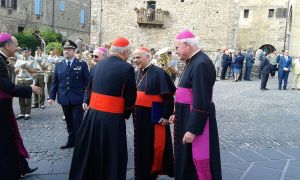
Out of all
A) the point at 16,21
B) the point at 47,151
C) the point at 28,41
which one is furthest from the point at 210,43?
the point at 47,151

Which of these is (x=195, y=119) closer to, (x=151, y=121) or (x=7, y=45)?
(x=151, y=121)

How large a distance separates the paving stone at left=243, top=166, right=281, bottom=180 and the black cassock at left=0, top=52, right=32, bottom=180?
10.3 ft

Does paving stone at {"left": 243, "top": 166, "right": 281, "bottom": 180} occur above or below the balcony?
below

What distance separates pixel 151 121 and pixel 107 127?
913 millimetres

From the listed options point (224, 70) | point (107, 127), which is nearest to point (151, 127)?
point (107, 127)

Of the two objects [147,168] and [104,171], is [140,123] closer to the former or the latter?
[147,168]

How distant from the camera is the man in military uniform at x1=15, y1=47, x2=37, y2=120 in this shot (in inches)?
372

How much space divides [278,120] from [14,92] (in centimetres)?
717

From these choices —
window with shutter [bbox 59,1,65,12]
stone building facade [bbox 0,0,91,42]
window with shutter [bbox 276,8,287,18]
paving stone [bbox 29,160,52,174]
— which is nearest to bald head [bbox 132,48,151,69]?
paving stone [bbox 29,160,52,174]

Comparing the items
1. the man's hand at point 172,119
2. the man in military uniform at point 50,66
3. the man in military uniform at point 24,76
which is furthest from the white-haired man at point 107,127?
the man in military uniform at point 50,66

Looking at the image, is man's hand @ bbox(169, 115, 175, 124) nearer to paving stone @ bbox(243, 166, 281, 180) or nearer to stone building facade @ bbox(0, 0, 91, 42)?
paving stone @ bbox(243, 166, 281, 180)

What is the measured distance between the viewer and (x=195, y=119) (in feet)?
12.5

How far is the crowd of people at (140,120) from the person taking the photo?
390 centimetres

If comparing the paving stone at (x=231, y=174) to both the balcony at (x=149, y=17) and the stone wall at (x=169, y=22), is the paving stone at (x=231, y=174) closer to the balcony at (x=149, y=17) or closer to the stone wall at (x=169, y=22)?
the stone wall at (x=169, y=22)
